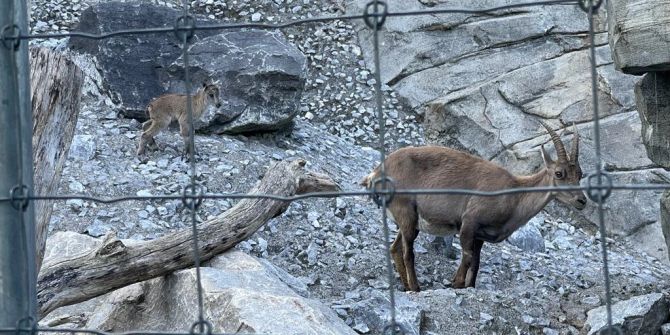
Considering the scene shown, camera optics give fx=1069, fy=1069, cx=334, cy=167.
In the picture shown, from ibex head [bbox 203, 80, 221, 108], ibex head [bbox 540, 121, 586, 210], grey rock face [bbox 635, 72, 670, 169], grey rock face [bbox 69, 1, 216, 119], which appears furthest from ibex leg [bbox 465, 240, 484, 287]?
grey rock face [bbox 69, 1, 216, 119]

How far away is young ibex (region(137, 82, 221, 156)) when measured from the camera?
31.8 ft

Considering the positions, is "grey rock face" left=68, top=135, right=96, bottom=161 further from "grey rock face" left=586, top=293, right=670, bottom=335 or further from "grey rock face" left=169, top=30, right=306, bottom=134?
"grey rock face" left=586, top=293, right=670, bottom=335

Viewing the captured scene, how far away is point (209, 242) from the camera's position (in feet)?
21.4

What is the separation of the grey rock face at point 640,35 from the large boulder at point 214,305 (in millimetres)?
2297

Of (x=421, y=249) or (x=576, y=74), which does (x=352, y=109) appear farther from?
(x=421, y=249)

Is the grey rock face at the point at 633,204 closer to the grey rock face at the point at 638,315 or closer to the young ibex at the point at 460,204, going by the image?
the young ibex at the point at 460,204

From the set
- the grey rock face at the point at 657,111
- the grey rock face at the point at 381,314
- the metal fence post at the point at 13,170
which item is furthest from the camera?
the grey rock face at the point at 657,111

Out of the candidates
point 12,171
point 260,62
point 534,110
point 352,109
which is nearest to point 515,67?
point 534,110

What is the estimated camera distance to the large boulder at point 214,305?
5289 millimetres

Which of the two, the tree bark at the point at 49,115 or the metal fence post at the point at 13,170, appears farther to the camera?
the tree bark at the point at 49,115

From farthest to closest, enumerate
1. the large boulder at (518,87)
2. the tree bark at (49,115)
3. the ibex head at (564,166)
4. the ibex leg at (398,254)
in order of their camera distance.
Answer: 1. the large boulder at (518,87)
2. the ibex leg at (398,254)
3. the ibex head at (564,166)
4. the tree bark at (49,115)

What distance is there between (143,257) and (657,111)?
3.34 meters

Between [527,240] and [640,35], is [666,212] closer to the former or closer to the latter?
[640,35]

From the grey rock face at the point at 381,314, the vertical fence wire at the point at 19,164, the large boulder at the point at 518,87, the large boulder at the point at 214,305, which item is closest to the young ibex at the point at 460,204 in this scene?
the grey rock face at the point at 381,314
